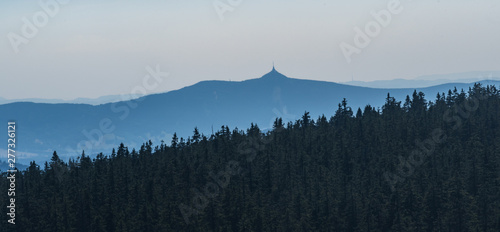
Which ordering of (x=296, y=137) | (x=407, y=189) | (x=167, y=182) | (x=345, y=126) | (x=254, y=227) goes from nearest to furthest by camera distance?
(x=254, y=227) → (x=407, y=189) → (x=167, y=182) → (x=296, y=137) → (x=345, y=126)

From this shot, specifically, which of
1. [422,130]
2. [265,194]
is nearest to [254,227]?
[265,194]

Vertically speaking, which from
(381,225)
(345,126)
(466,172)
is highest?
(345,126)

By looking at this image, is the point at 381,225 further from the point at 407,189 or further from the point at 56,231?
the point at 56,231

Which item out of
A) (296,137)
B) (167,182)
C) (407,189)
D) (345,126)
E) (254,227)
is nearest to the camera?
(254,227)

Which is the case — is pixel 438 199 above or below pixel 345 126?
below

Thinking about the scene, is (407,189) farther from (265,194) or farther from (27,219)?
(27,219)

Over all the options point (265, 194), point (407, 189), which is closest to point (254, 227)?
point (265, 194)

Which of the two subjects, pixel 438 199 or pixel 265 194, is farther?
pixel 265 194
